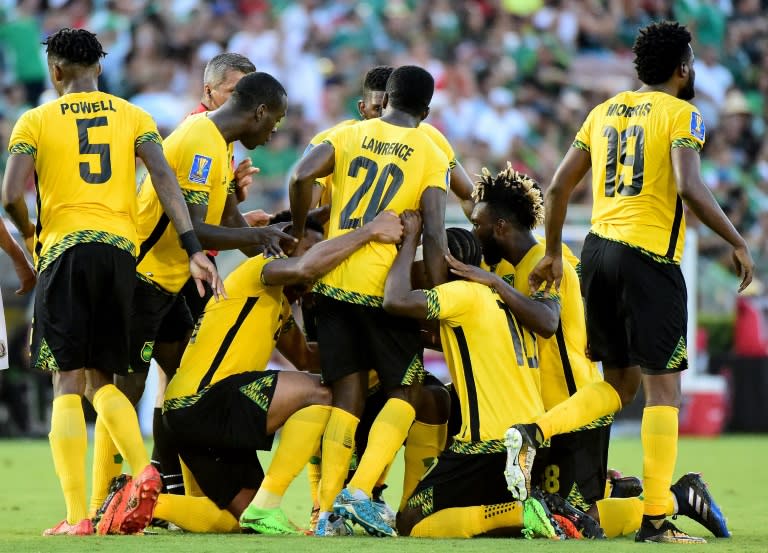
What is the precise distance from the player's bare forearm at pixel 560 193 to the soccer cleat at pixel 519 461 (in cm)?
110

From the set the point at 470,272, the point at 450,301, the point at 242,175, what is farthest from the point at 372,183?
the point at 242,175

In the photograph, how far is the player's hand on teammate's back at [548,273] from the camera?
642 cm

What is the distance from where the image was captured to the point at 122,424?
6090 mm

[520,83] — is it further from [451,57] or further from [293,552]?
[293,552]

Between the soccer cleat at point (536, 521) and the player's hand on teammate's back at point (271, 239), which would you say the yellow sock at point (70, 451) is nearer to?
the player's hand on teammate's back at point (271, 239)

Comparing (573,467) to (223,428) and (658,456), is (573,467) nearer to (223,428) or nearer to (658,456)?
Result: (658,456)

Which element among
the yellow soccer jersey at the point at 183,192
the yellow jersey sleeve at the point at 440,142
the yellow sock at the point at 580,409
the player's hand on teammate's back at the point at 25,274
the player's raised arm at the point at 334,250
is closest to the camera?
the yellow sock at the point at 580,409

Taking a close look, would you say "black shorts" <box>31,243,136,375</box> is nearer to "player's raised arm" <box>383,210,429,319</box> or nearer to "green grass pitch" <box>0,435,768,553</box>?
"green grass pitch" <box>0,435,768,553</box>

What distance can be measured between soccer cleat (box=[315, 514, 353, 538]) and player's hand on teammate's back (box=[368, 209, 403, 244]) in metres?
1.32

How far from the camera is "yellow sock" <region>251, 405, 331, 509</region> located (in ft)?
20.0

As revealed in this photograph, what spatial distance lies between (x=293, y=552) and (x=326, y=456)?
3.52ft

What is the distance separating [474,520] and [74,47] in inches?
114

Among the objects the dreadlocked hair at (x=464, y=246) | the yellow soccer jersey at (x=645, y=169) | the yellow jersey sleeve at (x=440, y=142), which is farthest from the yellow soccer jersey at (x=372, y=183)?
the yellow soccer jersey at (x=645, y=169)

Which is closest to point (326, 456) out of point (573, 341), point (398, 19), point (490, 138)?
point (573, 341)
